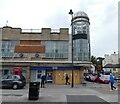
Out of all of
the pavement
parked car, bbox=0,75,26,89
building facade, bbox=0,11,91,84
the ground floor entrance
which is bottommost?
the pavement

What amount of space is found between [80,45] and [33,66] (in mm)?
22748

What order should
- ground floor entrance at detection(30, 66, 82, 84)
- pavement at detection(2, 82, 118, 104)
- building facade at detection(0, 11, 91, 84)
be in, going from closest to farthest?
pavement at detection(2, 82, 118, 104), ground floor entrance at detection(30, 66, 82, 84), building facade at detection(0, 11, 91, 84)

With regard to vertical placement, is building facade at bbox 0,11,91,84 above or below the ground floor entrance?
above

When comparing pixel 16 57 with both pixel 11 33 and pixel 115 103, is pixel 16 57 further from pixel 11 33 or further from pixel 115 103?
pixel 115 103

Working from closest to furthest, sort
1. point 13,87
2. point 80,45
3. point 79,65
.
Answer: point 13,87
point 79,65
point 80,45

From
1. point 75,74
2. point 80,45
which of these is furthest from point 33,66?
point 80,45

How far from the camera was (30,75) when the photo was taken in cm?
4197

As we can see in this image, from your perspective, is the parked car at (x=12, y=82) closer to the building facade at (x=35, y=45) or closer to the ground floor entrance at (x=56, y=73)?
the ground floor entrance at (x=56, y=73)

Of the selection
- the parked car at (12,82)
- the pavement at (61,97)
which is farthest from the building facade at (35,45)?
the pavement at (61,97)

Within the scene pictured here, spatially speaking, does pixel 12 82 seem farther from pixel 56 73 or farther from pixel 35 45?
pixel 35 45

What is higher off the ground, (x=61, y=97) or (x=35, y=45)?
(x=35, y=45)

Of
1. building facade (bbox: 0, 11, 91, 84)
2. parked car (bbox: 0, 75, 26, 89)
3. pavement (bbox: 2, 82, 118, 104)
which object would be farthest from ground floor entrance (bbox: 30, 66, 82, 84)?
pavement (bbox: 2, 82, 118, 104)

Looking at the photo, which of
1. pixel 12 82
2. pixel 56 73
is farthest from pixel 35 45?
pixel 12 82

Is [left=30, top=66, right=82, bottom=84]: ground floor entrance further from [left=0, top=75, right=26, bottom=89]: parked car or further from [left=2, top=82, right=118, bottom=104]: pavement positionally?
[left=2, top=82, right=118, bottom=104]: pavement
